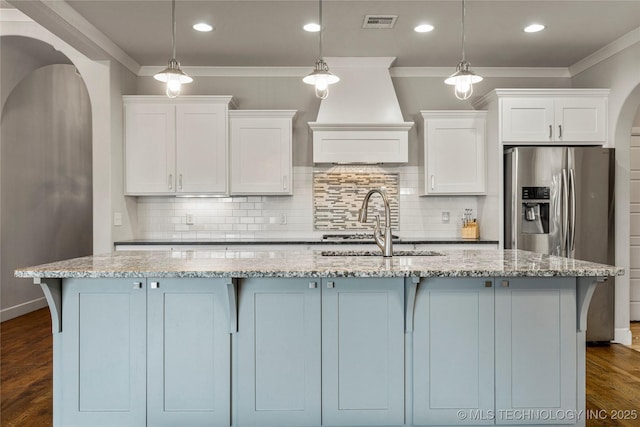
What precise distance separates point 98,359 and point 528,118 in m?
4.04

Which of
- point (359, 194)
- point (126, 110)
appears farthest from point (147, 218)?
point (359, 194)

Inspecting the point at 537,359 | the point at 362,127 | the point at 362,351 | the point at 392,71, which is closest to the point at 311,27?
the point at 362,127

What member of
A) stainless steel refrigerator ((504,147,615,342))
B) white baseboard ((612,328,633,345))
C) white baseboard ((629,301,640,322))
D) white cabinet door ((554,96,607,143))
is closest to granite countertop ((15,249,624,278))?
stainless steel refrigerator ((504,147,615,342))

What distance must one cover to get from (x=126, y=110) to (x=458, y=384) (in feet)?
12.8

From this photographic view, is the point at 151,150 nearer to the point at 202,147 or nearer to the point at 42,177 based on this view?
the point at 202,147

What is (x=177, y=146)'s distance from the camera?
4.68m

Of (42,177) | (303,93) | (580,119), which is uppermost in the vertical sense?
(303,93)

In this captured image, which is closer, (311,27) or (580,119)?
(311,27)

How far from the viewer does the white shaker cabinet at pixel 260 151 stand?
185 inches

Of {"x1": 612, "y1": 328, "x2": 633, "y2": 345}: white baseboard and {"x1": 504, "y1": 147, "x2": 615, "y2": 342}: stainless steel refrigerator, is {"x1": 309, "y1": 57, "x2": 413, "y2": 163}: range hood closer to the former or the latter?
{"x1": 504, "y1": 147, "x2": 615, "y2": 342}: stainless steel refrigerator

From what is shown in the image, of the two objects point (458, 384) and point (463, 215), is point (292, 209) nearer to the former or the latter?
point (463, 215)

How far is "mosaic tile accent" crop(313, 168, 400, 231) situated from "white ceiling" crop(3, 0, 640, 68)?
3.94 feet

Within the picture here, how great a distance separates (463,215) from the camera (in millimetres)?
5125

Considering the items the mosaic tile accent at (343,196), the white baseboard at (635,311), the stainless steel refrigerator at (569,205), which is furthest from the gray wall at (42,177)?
the white baseboard at (635,311)
